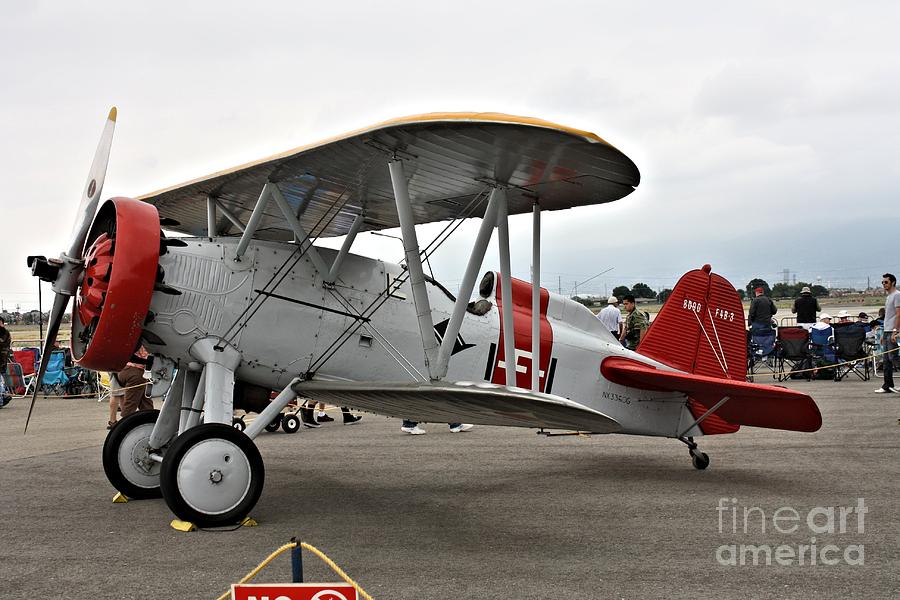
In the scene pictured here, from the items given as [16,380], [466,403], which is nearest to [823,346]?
[466,403]

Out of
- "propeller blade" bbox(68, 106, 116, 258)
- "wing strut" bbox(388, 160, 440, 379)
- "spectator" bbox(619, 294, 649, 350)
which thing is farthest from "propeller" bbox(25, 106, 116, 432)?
"spectator" bbox(619, 294, 649, 350)

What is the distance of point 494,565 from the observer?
4.33 metres

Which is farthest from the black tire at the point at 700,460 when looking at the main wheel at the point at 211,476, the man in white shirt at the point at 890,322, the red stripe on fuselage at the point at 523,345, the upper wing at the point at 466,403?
the man in white shirt at the point at 890,322

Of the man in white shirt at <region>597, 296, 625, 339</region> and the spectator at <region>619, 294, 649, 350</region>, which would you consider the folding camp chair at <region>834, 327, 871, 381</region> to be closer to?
the man in white shirt at <region>597, 296, 625, 339</region>

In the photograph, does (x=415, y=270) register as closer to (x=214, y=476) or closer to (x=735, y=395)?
(x=214, y=476)

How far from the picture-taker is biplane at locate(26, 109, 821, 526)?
5.07 m

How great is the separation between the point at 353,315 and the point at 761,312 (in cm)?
1302

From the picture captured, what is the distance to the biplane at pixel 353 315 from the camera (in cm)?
507

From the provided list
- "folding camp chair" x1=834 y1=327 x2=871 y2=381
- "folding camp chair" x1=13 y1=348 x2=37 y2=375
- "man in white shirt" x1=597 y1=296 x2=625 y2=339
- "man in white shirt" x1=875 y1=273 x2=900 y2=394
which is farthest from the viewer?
"folding camp chair" x1=13 y1=348 x2=37 y2=375

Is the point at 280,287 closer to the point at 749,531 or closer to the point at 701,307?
the point at 749,531

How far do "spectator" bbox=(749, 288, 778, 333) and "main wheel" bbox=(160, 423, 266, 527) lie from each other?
13815 millimetres

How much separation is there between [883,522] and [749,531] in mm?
894

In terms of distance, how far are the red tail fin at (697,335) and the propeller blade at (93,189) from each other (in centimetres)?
497

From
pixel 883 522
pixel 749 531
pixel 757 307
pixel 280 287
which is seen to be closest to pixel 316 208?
pixel 280 287
